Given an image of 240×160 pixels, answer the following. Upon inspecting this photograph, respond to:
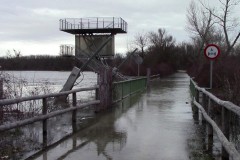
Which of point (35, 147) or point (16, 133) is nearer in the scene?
point (35, 147)

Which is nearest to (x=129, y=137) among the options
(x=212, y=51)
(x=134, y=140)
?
(x=134, y=140)

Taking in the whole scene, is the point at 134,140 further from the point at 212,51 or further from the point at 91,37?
the point at 91,37

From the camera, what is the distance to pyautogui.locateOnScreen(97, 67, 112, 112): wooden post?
49.2 ft

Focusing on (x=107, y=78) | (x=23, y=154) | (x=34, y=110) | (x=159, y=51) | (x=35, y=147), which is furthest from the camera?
(x=159, y=51)

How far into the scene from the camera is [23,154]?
299 inches

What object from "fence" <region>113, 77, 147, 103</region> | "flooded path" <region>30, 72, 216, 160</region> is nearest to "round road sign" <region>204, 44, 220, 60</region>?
"flooded path" <region>30, 72, 216, 160</region>

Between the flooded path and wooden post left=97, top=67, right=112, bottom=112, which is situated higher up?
wooden post left=97, top=67, right=112, bottom=112

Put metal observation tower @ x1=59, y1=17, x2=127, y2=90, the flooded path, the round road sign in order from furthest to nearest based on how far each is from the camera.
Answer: metal observation tower @ x1=59, y1=17, x2=127, y2=90 < the round road sign < the flooded path

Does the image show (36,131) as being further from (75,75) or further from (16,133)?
(75,75)

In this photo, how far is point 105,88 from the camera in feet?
49.7

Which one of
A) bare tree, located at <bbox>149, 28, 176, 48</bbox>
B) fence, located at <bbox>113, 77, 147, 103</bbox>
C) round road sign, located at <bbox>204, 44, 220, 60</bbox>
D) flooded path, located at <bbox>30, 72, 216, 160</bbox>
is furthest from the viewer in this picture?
bare tree, located at <bbox>149, 28, 176, 48</bbox>

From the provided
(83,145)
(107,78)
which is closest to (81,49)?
(107,78)

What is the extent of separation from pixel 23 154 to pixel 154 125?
4.73m

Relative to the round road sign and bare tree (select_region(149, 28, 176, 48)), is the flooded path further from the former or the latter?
bare tree (select_region(149, 28, 176, 48))
